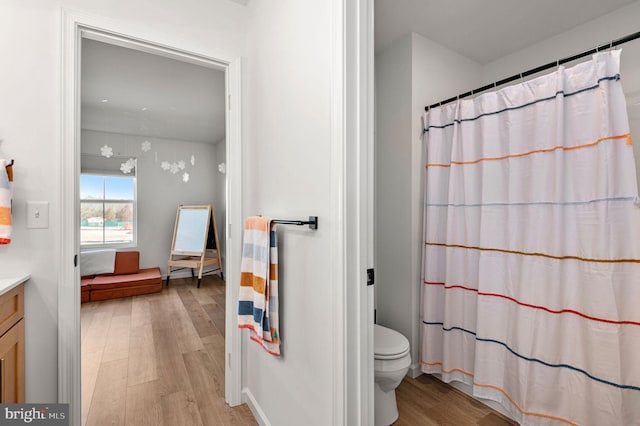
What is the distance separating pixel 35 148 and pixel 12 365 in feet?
3.24

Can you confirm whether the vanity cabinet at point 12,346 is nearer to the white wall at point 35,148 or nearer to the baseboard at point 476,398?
the white wall at point 35,148

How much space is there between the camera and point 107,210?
194 inches

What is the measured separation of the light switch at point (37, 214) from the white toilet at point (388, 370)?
5.97 ft

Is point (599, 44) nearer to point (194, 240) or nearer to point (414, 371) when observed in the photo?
point (414, 371)

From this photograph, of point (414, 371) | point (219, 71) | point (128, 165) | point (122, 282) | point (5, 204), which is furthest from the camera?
point (128, 165)

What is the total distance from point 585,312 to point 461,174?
105cm

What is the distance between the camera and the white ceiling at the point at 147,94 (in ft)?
9.02

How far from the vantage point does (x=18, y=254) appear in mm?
1408

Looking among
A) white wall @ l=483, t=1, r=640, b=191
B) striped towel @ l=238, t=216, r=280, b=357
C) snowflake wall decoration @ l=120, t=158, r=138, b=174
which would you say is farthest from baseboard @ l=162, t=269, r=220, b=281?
white wall @ l=483, t=1, r=640, b=191

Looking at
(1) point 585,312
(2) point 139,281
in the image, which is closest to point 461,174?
(1) point 585,312

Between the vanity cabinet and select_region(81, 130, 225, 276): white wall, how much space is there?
4147mm

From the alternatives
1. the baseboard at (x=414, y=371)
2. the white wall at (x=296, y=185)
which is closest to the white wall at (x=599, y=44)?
the baseboard at (x=414, y=371)

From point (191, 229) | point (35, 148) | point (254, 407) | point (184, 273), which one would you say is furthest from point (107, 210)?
point (254, 407)

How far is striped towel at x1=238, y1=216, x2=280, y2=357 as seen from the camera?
1.44 m
